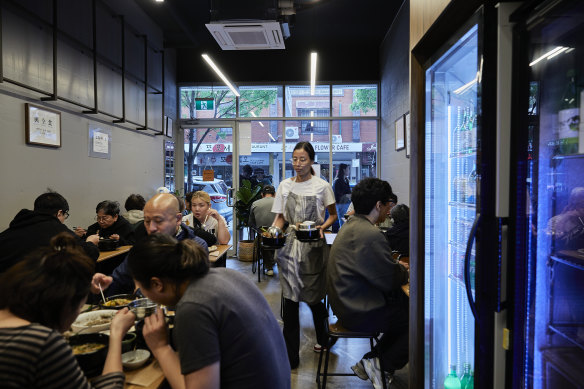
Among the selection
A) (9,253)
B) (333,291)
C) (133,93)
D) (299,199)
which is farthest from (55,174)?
(333,291)

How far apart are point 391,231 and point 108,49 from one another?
409cm

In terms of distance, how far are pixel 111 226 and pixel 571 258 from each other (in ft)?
13.3

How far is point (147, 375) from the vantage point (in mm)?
1316

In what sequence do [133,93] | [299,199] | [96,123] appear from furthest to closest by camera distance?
[133,93] → [96,123] → [299,199]

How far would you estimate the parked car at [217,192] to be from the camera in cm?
766

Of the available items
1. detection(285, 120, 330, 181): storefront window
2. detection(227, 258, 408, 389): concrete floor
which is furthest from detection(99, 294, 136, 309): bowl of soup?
detection(285, 120, 330, 181): storefront window

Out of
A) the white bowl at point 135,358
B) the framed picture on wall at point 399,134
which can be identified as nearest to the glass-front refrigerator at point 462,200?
the white bowl at point 135,358

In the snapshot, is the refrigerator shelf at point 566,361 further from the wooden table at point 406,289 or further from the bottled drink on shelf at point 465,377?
the wooden table at point 406,289

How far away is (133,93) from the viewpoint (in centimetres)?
565

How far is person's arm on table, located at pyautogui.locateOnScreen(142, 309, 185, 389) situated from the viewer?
4.18 feet

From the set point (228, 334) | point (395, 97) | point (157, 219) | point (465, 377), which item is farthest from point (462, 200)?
point (395, 97)

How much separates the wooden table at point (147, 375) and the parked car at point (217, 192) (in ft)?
20.7

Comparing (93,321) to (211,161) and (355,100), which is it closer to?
(211,161)

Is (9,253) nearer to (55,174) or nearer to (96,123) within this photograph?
(55,174)
